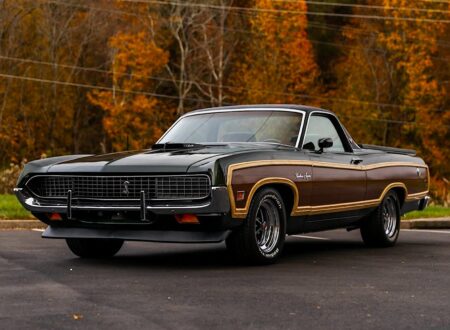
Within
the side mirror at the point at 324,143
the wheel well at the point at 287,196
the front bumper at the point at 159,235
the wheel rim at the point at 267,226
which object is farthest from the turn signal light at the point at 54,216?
the side mirror at the point at 324,143

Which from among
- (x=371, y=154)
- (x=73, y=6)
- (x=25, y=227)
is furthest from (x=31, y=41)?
(x=371, y=154)

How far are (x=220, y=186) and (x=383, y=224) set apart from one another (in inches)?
146

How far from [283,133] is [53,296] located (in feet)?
13.1

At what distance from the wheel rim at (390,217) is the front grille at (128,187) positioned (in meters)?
3.95

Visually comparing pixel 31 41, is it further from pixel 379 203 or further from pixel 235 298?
pixel 235 298

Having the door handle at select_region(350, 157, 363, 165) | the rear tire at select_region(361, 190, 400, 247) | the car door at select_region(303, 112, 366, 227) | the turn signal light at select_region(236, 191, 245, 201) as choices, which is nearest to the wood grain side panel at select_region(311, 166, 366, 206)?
the car door at select_region(303, 112, 366, 227)

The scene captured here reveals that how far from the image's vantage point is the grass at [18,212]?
16.0 metres

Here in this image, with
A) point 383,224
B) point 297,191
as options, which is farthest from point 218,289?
point 383,224

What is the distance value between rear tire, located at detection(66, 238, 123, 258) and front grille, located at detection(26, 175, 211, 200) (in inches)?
29.6

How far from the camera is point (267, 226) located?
1006cm

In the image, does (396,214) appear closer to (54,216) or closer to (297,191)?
(297,191)

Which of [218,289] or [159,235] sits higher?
[159,235]

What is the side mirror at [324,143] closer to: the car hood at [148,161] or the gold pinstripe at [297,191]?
the gold pinstripe at [297,191]

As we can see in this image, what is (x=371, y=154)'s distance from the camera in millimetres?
12180
